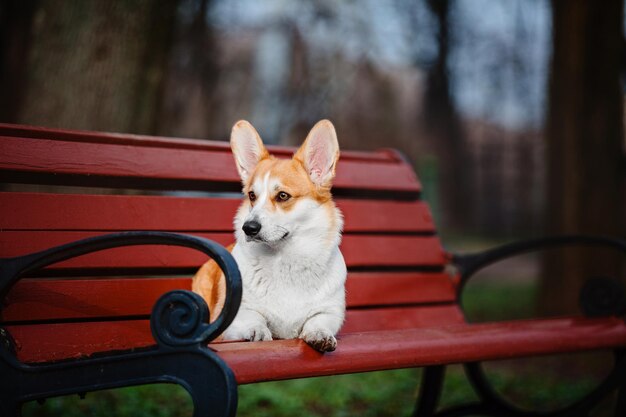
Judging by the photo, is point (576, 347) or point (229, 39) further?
point (229, 39)

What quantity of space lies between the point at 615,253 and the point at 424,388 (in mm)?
3001

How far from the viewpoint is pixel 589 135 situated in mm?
5617

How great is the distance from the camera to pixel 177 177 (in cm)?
293

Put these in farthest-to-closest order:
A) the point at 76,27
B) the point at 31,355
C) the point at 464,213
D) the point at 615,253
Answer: the point at 464,213
the point at 615,253
the point at 76,27
the point at 31,355

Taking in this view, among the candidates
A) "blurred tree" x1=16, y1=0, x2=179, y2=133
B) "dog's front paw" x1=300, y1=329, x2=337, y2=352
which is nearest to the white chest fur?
"dog's front paw" x1=300, y1=329, x2=337, y2=352

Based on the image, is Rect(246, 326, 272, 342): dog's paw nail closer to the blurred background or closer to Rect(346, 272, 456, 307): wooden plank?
Rect(346, 272, 456, 307): wooden plank

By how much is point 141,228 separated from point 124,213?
0.32ft

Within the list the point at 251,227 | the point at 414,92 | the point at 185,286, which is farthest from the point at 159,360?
the point at 414,92

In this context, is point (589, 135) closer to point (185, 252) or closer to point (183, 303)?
point (185, 252)

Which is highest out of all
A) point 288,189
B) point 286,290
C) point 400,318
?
point 288,189

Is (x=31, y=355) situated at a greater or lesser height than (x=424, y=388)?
greater

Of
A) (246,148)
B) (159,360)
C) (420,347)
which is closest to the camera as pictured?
(159,360)

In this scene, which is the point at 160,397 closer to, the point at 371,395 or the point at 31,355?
the point at 371,395

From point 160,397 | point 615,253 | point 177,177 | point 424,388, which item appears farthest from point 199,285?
point 615,253
